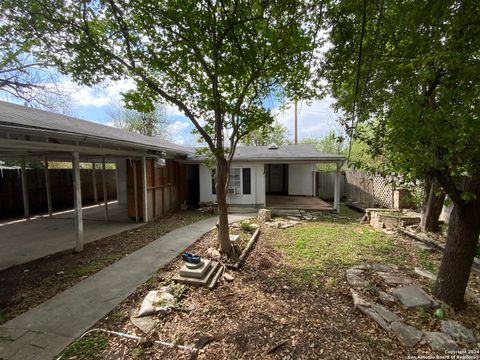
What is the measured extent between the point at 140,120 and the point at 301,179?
16.8 m

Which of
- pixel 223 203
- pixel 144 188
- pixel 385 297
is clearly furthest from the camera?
pixel 144 188

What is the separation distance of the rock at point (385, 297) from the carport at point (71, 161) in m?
6.16

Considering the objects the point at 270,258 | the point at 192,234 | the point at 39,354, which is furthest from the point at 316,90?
the point at 39,354

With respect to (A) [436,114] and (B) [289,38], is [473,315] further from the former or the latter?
(B) [289,38]

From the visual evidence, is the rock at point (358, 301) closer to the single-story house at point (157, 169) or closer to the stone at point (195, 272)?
the stone at point (195, 272)

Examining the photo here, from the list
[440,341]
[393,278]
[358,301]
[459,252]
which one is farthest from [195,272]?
[459,252]

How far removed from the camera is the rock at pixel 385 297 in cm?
328

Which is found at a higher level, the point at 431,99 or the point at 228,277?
the point at 431,99

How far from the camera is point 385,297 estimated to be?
338cm

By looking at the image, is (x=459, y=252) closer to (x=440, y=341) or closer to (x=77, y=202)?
(x=440, y=341)

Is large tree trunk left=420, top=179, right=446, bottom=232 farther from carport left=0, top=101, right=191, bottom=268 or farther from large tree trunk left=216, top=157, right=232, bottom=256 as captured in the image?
carport left=0, top=101, right=191, bottom=268

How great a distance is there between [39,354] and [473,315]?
17.3 ft

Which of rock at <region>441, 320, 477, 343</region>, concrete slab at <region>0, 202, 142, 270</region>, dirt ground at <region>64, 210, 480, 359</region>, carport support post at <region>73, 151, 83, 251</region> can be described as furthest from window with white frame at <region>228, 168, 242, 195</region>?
rock at <region>441, 320, 477, 343</region>

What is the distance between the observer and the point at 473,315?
3.04 m
